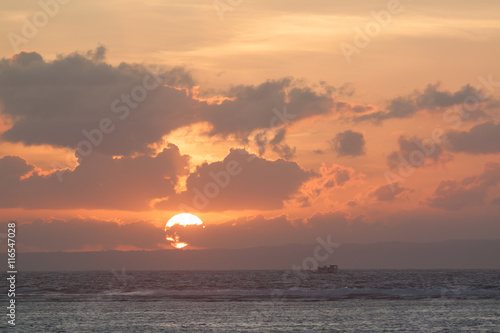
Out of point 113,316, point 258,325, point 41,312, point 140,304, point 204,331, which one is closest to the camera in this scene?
point 204,331

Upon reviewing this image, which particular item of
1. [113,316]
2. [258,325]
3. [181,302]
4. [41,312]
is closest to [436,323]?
[258,325]

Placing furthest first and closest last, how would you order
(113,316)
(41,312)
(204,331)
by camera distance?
(41,312)
(113,316)
(204,331)

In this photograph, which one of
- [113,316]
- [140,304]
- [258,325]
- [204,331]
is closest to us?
[204,331]

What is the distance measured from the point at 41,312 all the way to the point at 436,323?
44.3 meters

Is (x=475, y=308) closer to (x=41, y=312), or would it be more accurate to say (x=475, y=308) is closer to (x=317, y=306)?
(x=317, y=306)

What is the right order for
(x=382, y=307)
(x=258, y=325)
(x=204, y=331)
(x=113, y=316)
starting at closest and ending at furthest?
(x=204, y=331) → (x=258, y=325) → (x=113, y=316) → (x=382, y=307)

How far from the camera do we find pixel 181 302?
81812 mm

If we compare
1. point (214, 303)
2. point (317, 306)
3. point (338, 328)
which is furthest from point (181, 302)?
point (338, 328)

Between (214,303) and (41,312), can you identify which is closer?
(41,312)

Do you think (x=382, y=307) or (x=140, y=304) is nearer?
(x=382, y=307)

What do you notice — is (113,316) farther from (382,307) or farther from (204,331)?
(382,307)

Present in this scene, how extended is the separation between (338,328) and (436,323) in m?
10.5

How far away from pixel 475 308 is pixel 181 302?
39.4 metres

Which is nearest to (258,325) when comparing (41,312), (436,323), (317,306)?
(436,323)
